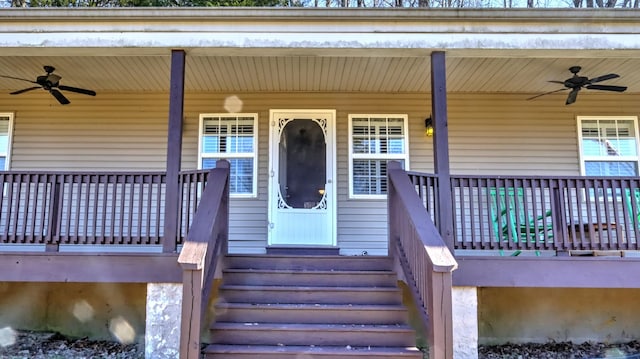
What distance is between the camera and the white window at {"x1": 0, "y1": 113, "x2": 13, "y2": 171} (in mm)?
6031

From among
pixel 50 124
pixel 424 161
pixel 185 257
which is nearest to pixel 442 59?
pixel 424 161

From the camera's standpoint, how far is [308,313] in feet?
12.7

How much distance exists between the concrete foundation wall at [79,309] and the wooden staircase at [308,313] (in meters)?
1.41

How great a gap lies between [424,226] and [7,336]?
14.8ft

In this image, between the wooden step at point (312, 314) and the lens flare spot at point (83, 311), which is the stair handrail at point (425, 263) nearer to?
the wooden step at point (312, 314)

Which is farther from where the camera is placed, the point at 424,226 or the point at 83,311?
the point at 83,311

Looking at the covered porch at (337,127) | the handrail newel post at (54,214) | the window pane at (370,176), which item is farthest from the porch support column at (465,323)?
the handrail newel post at (54,214)

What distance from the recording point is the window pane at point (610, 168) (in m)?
6.04

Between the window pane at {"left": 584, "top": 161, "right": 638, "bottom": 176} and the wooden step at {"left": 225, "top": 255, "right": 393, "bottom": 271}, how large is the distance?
341 centimetres

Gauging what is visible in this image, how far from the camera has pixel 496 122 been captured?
611cm

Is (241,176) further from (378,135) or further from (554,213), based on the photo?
(554,213)

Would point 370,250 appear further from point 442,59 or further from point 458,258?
point 442,59

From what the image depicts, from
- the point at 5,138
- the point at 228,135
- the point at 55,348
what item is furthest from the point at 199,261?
the point at 5,138

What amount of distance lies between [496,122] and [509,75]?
844 mm
